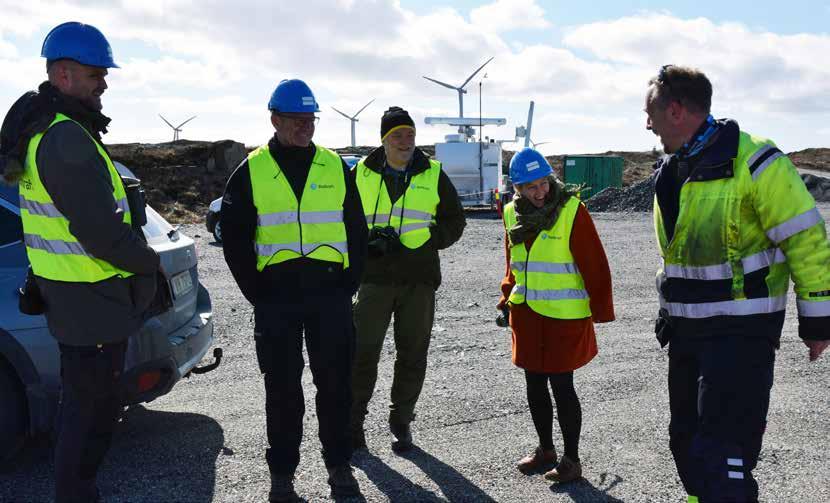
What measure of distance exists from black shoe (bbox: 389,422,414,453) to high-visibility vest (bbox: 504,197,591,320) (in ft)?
3.73

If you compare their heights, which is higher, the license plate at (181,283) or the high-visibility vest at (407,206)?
the high-visibility vest at (407,206)

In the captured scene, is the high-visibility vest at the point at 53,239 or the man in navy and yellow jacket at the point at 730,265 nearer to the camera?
the man in navy and yellow jacket at the point at 730,265

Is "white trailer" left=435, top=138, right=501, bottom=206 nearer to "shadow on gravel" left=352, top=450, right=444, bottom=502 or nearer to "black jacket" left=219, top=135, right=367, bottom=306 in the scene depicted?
"shadow on gravel" left=352, top=450, right=444, bottom=502

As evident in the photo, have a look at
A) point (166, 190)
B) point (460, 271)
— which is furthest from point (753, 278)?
point (166, 190)

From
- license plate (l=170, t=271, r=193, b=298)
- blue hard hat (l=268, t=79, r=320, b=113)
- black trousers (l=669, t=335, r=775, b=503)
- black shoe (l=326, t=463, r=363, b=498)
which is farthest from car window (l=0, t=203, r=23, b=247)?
black trousers (l=669, t=335, r=775, b=503)

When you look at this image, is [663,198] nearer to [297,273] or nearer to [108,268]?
[297,273]

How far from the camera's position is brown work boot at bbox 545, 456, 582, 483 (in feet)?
14.3

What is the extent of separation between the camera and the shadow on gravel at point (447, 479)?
13.8ft

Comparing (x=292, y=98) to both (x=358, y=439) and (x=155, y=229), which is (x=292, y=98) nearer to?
(x=155, y=229)

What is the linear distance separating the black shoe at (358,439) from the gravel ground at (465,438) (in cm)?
8

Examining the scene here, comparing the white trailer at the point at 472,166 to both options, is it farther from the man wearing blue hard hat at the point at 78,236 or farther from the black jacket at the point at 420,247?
the man wearing blue hard hat at the point at 78,236

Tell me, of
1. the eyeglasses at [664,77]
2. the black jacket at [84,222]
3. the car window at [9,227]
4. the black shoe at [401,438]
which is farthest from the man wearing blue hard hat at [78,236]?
the eyeglasses at [664,77]

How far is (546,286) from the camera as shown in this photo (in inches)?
173

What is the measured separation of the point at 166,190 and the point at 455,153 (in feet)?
35.1
